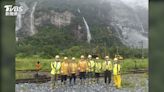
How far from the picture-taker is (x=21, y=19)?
4754mm

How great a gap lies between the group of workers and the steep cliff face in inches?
11.1

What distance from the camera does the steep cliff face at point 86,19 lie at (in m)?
4.70

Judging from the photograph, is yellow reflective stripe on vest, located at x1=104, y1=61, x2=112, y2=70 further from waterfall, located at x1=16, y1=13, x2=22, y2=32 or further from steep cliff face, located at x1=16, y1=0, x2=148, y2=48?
waterfall, located at x1=16, y1=13, x2=22, y2=32

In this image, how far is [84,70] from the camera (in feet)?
15.7

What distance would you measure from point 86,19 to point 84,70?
0.66 metres

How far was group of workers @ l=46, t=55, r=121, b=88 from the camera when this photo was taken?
4742mm

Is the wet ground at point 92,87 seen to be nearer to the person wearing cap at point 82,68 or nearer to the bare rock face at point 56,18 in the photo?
the person wearing cap at point 82,68

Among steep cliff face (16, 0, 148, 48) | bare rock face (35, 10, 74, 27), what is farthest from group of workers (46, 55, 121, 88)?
bare rock face (35, 10, 74, 27)

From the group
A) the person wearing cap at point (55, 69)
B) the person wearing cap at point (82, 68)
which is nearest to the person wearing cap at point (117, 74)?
the person wearing cap at point (82, 68)

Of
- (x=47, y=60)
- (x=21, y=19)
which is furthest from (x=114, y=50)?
(x=21, y=19)

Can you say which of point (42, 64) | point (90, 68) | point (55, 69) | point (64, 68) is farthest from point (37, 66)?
point (90, 68)

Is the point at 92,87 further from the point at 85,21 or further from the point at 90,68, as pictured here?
the point at 85,21

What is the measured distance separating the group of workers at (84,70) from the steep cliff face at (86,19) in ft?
0.93

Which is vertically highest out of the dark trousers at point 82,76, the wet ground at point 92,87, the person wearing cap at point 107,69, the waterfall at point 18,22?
the waterfall at point 18,22
